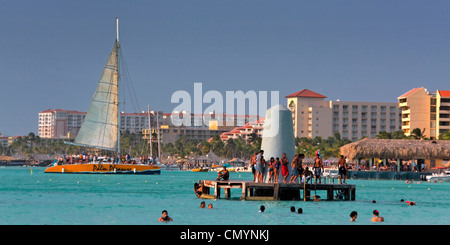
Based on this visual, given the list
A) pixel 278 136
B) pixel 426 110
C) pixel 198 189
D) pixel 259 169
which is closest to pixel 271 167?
pixel 259 169

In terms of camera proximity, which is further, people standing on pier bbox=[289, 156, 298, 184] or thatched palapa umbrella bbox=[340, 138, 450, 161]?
thatched palapa umbrella bbox=[340, 138, 450, 161]

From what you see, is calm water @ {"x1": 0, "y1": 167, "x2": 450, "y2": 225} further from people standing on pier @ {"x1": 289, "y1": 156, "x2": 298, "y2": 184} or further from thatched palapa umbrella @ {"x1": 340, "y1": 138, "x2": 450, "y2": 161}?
thatched palapa umbrella @ {"x1": 340, "y1": 138, "x2": 450, "y2": 161}

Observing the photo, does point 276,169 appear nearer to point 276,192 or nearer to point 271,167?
point 271,167

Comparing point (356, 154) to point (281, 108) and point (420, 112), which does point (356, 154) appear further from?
point (420, 112)

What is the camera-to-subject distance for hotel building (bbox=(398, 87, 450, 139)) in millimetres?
152375

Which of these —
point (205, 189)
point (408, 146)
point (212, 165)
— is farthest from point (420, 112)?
point (205, 189)

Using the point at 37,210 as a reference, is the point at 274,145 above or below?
above

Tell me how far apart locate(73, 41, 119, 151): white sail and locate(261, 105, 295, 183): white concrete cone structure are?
162 ft

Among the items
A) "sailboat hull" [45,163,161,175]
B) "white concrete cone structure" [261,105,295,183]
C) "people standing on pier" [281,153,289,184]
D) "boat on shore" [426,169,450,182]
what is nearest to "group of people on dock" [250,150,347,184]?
"people standing on pier" [281,153,289,184]

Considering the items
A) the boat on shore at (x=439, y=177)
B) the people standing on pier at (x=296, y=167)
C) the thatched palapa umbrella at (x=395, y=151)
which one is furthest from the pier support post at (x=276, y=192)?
the thatched palapa umbrella at (x=395, y=151)

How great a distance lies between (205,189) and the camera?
41719mm

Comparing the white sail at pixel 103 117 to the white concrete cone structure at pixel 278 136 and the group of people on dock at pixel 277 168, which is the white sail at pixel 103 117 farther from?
the white concrete cone structure at pixel 278 136

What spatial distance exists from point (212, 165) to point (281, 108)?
476 feet

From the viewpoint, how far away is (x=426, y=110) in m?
153
